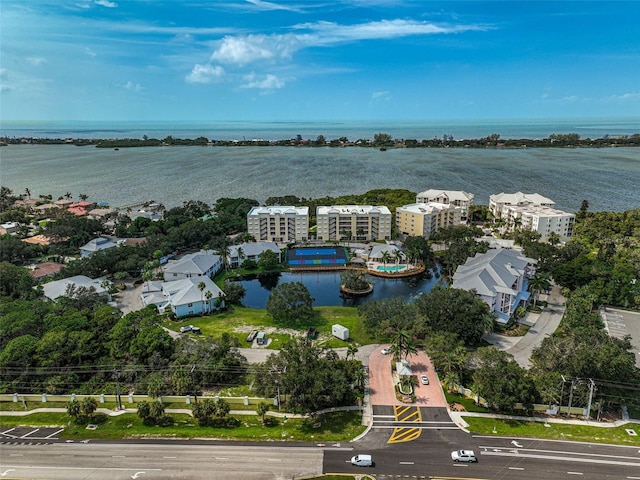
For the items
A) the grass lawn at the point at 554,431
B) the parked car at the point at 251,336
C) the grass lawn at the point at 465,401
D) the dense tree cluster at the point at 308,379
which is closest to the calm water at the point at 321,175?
the parked car at the point at 251,336

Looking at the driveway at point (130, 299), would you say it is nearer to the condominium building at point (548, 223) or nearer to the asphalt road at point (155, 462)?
the asphalt road at point (155, 462)

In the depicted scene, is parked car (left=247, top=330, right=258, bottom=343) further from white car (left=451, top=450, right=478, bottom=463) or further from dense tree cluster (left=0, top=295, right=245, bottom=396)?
white car (left=451, top=450, right=478, bottom=463)

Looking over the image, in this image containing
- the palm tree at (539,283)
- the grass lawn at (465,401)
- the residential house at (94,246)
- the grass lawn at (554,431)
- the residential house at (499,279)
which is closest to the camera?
the grass lawn at (554,431)

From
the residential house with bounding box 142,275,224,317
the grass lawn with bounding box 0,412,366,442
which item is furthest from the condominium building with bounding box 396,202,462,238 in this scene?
the grass lawn with bounding box 0,412,366,442

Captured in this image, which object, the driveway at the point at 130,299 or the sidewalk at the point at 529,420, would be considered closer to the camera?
the sidewalk at the point at 529,420

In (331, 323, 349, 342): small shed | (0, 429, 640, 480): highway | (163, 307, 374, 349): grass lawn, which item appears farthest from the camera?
(163, 307, 374, 349): grass lawn

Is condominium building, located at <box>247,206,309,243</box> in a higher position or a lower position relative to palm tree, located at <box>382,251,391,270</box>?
higher
